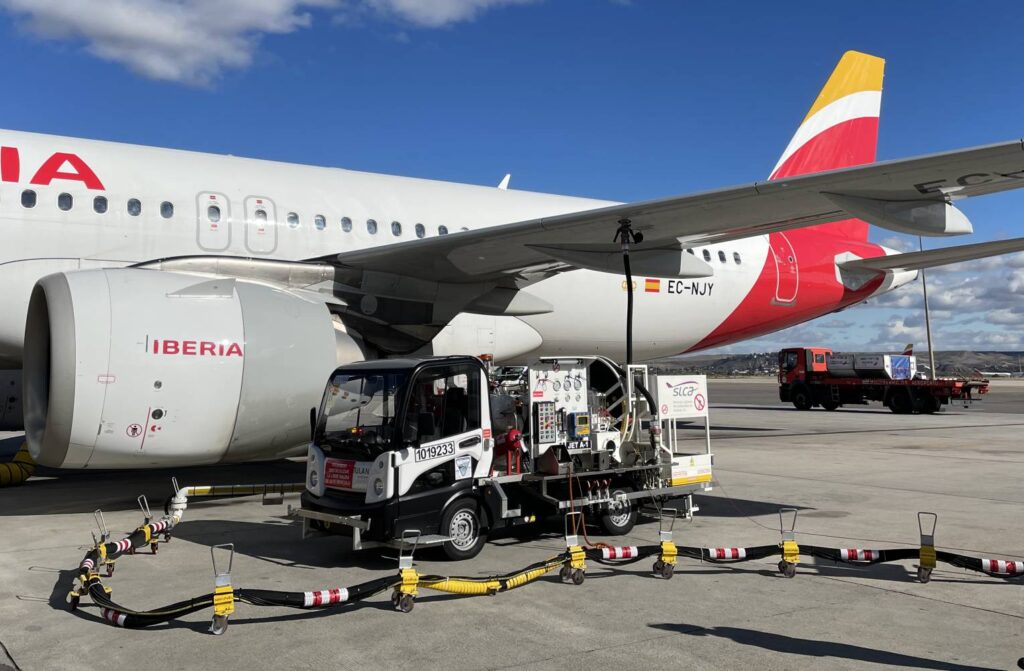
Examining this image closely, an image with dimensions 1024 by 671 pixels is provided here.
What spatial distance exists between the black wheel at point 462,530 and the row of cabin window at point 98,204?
6131mm

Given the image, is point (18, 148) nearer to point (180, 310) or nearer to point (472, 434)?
point (180, 310)

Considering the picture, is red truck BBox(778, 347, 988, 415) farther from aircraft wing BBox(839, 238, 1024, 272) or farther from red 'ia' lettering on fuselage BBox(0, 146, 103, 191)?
red 'ia' lettering on fuselage BBox(0, 146, 103, 191)

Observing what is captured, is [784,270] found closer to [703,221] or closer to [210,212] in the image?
[703,221]

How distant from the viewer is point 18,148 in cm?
988

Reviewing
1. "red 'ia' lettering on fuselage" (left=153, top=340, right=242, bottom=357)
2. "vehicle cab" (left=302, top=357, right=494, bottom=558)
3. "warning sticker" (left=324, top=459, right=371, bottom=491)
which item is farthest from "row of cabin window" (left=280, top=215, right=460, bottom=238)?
"warning sticker" (left=324, top=459, right=371, bottom=491)

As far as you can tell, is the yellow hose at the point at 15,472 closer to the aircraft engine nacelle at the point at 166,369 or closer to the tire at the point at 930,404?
the aircraft engine nacelle at the point at 166,369

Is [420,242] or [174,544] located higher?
[420,242]

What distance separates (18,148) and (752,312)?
12.2m

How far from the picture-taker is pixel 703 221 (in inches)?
369

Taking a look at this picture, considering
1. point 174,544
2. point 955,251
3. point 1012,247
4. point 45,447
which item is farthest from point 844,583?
point 955,251

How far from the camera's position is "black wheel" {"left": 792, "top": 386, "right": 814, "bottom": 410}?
32375mm

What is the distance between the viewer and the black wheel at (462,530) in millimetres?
6702

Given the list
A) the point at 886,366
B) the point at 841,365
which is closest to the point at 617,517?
the point at 886,366

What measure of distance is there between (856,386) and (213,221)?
88.9ft
